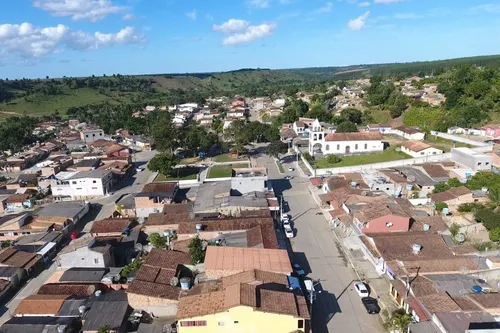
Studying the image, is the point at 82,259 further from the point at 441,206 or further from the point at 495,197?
the point at 495,197

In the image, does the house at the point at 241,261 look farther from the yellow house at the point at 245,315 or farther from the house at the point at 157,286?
the yellow house at the point at 245,315

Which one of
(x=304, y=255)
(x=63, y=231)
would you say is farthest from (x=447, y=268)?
(x=63, y=231)

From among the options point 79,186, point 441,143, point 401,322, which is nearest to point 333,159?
point 441,143

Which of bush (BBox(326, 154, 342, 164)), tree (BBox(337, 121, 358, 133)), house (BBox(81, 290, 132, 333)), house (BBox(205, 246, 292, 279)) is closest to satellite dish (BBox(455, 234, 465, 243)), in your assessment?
house (BBox(205, 246, 292, 279))

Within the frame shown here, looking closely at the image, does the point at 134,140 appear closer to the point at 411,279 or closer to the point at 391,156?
the point at 391,156

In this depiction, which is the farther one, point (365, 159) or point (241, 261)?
point (365, 159)

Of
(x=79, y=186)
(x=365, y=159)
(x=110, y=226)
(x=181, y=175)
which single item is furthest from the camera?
(x=365, y=159)

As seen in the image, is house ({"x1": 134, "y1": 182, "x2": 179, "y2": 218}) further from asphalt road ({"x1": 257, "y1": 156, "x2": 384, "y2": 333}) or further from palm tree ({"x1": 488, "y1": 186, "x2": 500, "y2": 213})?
palm tree ({"x1": 488, "y1": 186, "x2": 500, "y2": 213})
